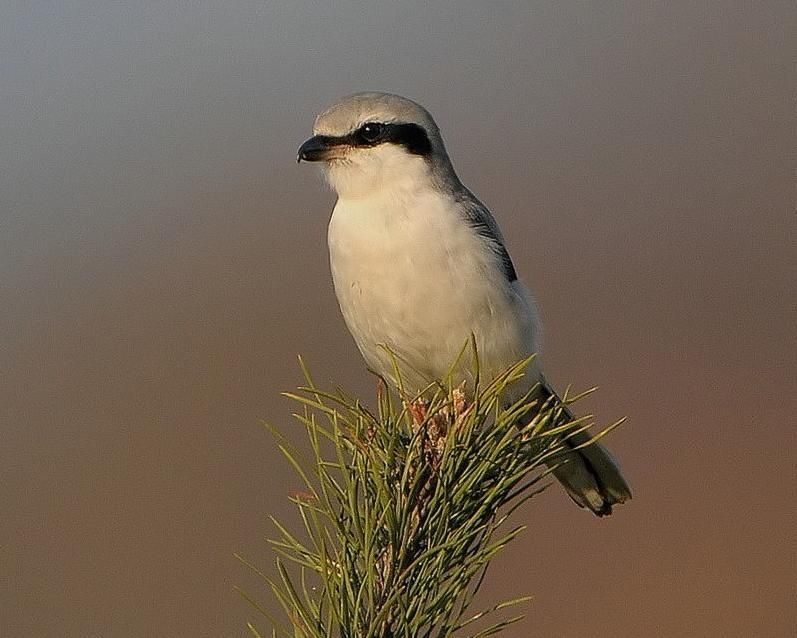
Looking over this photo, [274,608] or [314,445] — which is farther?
[274,608]

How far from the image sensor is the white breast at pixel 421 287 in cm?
239

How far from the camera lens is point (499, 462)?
1432mm

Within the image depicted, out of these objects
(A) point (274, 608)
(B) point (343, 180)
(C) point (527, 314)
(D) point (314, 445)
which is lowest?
(A) point (274, 608)

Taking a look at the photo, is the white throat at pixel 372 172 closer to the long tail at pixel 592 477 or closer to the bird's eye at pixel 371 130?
the bird's eye at pixel 371 130

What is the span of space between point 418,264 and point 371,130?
447mm

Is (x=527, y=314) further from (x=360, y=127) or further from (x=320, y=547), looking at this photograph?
(x=320, y=547)

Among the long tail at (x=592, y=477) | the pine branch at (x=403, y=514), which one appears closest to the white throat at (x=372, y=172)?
the long tail at (x=592, y=477)

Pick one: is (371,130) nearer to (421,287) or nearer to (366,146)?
(366,146)

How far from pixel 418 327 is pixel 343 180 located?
0.47 meters

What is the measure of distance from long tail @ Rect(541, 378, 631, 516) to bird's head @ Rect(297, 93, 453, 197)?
2.61 feet

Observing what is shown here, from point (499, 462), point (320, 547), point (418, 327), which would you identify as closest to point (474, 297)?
point (418, 327)

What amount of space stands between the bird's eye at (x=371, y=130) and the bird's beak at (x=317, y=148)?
0.08 m

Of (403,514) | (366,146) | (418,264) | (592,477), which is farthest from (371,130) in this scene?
(403,514)

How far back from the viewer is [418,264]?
2.39m
